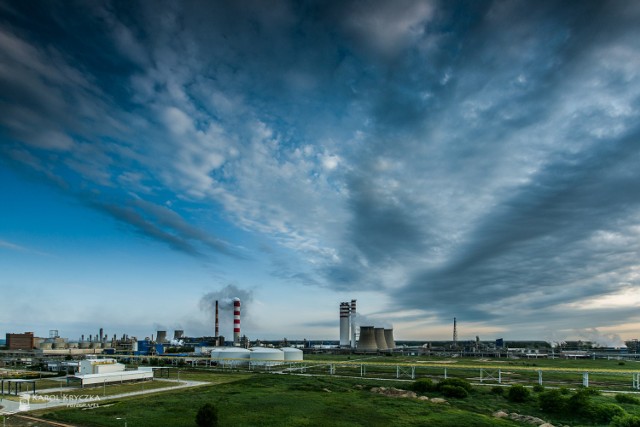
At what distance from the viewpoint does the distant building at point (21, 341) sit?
183 metres

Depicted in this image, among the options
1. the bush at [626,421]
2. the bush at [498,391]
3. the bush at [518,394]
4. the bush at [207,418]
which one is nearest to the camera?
the bush at [207,418]

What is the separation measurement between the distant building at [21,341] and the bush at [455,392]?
620 feet

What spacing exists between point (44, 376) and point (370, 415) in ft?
250

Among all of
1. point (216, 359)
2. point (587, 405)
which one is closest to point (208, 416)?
point (587, 405)

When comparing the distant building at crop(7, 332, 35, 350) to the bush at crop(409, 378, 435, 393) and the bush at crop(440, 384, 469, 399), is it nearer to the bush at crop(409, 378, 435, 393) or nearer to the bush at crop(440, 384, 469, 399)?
the bush at crop(409, 378, 435, 393)

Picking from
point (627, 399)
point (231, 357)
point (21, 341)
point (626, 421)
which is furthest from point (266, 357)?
point (21, 341)

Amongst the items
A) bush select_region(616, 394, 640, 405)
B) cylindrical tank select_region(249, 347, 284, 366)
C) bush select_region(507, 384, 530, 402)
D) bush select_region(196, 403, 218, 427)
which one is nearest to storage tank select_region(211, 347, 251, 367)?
cylindrical tank select_region(249, 347, 284, 366)

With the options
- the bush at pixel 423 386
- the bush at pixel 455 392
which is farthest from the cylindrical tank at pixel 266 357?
the bush at pixel 455 392

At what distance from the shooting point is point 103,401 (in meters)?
54.8

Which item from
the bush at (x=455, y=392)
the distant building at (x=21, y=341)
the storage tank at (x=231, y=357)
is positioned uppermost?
the bush at (x=455, y=392)

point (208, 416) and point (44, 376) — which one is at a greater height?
point (208, 416)

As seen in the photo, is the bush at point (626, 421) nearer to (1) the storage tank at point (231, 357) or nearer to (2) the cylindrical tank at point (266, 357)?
(2) the cylindrical tank at point (266, 357)

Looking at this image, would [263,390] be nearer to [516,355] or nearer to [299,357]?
[299,357]

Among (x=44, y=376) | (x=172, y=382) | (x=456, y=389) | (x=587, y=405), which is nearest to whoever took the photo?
(x=587, y=405)
